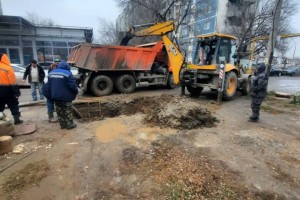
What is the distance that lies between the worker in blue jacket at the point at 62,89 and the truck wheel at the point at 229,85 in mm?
5852

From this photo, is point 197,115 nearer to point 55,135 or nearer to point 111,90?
point 55,135

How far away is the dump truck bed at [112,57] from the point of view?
31.3 feet

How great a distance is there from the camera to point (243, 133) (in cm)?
535

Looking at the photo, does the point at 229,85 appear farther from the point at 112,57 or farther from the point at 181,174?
the point at 181,174

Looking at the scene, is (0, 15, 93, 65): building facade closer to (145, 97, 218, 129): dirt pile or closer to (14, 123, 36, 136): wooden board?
(14, 123, 36, 136): wooden board

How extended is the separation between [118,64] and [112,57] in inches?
16.8

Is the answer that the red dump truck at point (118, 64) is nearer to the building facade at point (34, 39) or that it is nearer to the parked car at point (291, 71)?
the building facade at point (34, 39)

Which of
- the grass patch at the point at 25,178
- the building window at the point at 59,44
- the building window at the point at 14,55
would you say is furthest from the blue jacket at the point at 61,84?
the building window at the point at 14,55

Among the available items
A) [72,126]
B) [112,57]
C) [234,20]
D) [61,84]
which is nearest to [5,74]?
[61,84]

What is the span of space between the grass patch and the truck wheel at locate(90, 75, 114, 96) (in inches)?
246

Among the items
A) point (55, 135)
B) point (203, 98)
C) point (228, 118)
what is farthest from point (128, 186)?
point (203, 98)

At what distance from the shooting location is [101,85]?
10.1 meters

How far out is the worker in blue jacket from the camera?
5141mm

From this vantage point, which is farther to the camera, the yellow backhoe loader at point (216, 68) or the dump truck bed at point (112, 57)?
the dump truck bed at point (112, 57)
